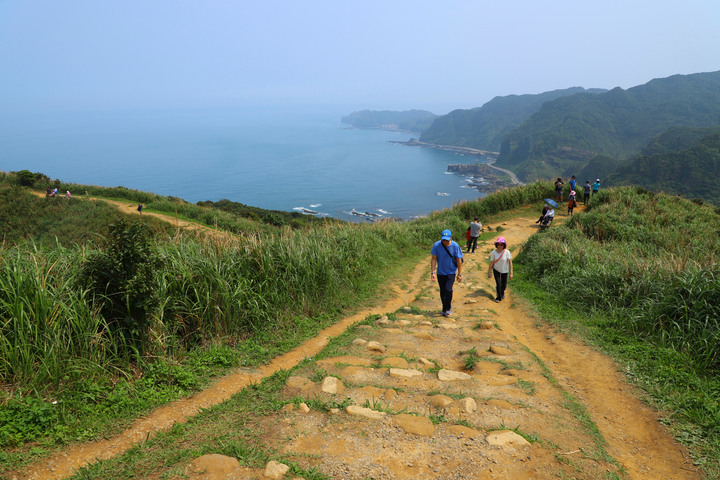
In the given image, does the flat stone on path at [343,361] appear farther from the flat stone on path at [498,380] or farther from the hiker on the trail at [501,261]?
the hiker on the trail at [501,261]

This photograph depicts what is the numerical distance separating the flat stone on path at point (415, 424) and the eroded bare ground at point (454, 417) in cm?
1

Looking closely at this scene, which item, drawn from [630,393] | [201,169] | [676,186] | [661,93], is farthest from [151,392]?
[661,93]

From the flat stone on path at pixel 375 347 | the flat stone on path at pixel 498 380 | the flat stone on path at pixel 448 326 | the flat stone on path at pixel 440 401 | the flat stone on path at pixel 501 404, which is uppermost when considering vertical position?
the flat stone on path at pixel 440 401

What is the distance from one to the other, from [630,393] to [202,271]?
20.3 feet

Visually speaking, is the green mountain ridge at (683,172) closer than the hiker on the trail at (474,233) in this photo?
No

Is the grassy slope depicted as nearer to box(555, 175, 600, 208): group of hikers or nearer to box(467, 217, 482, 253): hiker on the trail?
box(467, 217, 482, 253): hiker on the trail

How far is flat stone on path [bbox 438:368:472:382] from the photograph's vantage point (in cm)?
452

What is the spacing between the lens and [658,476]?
3277mm

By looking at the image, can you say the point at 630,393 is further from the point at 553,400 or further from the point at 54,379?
the point at 54,379

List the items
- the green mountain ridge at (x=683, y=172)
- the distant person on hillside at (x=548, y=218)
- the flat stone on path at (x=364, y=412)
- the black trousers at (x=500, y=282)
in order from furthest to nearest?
the green mountain ridge at (x=683, y=172), the distant person on hillside at (x=548, y=218), the black trousers at (x=500, y=282), the flat stone on path at (x=364, y=412)

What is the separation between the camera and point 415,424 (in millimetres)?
3424

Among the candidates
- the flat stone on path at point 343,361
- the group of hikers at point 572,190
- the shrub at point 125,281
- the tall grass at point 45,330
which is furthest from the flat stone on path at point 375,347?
the group of hikers at point 572,190

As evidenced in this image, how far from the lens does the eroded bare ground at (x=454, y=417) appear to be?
9.79ft

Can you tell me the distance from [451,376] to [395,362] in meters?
0.79
